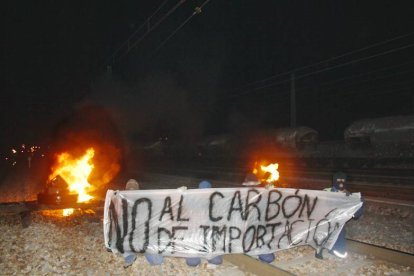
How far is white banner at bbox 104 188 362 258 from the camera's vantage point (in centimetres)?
568

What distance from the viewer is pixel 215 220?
19.2 feet

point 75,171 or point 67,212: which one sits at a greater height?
point 75,171

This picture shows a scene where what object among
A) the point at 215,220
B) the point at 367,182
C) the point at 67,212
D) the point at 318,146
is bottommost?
the point at 67,212

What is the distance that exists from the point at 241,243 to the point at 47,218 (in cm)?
600

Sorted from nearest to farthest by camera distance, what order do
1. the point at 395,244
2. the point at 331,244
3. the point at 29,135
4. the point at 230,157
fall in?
the point at 331,244 < the point at 395,244 < the point at 230,157 < the point at 29,135

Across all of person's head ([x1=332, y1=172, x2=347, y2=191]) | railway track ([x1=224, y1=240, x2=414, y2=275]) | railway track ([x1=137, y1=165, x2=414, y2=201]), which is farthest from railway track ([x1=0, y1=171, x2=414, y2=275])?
railway track ([x1=137, y1=165, x2=414, y2=201])

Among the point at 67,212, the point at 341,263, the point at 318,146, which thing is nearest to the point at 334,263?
the point at 341,263

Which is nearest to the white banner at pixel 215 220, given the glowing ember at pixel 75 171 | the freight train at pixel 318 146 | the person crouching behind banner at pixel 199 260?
the person crouching behind banner at pixel 199 260

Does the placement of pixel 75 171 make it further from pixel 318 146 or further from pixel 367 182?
pixel 318 146

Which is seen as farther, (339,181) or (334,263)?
(339,181)

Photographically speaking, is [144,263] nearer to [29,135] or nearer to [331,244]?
[331,244]

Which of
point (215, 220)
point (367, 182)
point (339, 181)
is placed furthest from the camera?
point (367, 182)

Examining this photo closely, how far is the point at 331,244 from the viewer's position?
6262mm

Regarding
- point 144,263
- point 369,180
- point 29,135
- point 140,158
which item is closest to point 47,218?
point 144,263
